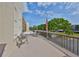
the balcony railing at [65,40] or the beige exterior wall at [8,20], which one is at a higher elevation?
the beige exterior wall at [8,20]

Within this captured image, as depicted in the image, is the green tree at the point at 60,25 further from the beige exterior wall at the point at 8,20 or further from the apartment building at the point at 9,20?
the beige exterior wall at the point at 8,20

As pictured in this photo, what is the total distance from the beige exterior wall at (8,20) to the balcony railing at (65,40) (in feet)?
1.90

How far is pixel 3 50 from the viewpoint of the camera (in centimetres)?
378

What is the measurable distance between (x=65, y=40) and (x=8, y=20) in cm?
132

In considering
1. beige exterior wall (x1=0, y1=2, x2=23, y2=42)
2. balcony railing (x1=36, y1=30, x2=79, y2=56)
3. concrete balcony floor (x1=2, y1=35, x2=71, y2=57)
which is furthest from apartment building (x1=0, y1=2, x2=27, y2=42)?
balcony railing (x1=36, y1=30, x2=79, y2=56)

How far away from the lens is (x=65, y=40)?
412cm

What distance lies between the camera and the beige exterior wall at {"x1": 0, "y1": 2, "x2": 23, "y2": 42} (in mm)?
3744

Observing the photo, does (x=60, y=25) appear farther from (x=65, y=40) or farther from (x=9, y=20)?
(x=9, y=20)

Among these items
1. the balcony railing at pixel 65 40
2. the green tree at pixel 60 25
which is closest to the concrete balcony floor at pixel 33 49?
the balcony railing at pixel 65 40

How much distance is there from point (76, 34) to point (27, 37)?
41.4 inches

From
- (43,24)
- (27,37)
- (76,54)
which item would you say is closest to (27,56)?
(27,37)

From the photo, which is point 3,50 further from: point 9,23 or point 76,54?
point 76,54

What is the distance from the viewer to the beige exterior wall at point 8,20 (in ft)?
12.3

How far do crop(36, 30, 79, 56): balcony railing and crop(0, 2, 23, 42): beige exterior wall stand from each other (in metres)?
0.58
